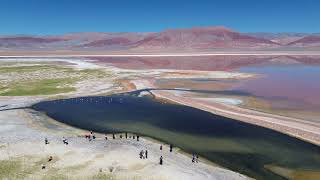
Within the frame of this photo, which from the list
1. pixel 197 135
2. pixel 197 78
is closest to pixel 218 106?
pixel 197 135

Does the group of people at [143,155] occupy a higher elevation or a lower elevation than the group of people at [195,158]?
higher

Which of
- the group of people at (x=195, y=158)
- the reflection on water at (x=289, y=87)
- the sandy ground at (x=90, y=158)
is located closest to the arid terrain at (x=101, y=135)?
the sandy ground at (x=90, y=158)

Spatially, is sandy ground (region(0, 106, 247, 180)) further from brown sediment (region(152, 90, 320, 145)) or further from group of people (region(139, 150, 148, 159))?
brown sediment (region(152, 90, 320, 145))

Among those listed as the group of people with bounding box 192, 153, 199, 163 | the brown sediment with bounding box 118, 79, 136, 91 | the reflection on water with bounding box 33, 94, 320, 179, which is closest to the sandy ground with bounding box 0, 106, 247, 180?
the group of people with bounding box 192, 153, 199, 163

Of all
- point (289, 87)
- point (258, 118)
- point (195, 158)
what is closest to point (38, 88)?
point (258, 118)

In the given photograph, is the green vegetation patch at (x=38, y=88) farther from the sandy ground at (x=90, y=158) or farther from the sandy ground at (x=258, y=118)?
the sandy ground at (x=90, y=158)

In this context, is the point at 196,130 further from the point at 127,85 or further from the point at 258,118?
the point at 127,85

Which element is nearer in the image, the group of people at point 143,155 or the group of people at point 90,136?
the group of people at point 143,155

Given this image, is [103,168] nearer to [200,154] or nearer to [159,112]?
[200,154]
